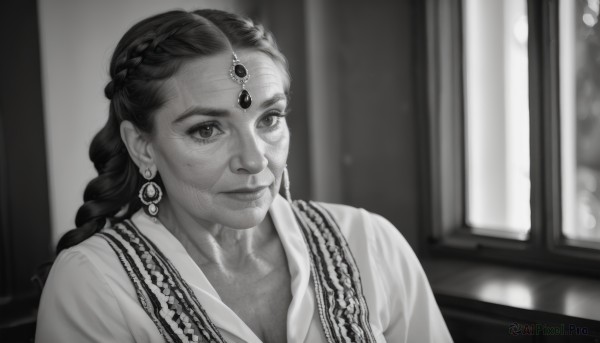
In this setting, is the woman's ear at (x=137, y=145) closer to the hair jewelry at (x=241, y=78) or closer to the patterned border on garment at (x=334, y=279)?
the hair jewelry at (x=241, y=78)

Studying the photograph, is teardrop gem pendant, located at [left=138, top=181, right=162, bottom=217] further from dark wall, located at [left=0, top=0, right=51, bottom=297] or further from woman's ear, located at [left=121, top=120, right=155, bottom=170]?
dark wall, located at [left=0, top=0, right=51, bottom=297]

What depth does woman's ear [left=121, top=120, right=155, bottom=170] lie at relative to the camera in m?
1.38

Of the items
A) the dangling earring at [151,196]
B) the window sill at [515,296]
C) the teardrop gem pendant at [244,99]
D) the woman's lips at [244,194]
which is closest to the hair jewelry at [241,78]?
the teardrop gem pendant at [244,99]

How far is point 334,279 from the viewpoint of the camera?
1430 mm

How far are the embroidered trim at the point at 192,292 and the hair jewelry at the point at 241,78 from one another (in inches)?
14.9

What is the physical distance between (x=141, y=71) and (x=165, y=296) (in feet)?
1.54

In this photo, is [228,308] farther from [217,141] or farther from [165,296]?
[217,141]

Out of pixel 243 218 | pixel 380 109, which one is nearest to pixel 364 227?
pixel 243 218

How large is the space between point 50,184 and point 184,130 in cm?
68

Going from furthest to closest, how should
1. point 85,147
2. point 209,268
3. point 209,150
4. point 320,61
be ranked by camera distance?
point 320,61 < point 85,147 < point 209,268 < point 209,150

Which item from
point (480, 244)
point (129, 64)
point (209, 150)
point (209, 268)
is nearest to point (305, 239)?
point (209, 268)

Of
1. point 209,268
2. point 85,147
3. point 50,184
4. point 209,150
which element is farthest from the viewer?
point 85,147

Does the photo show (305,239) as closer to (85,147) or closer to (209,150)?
(209,150)

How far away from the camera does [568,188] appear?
181 cm
